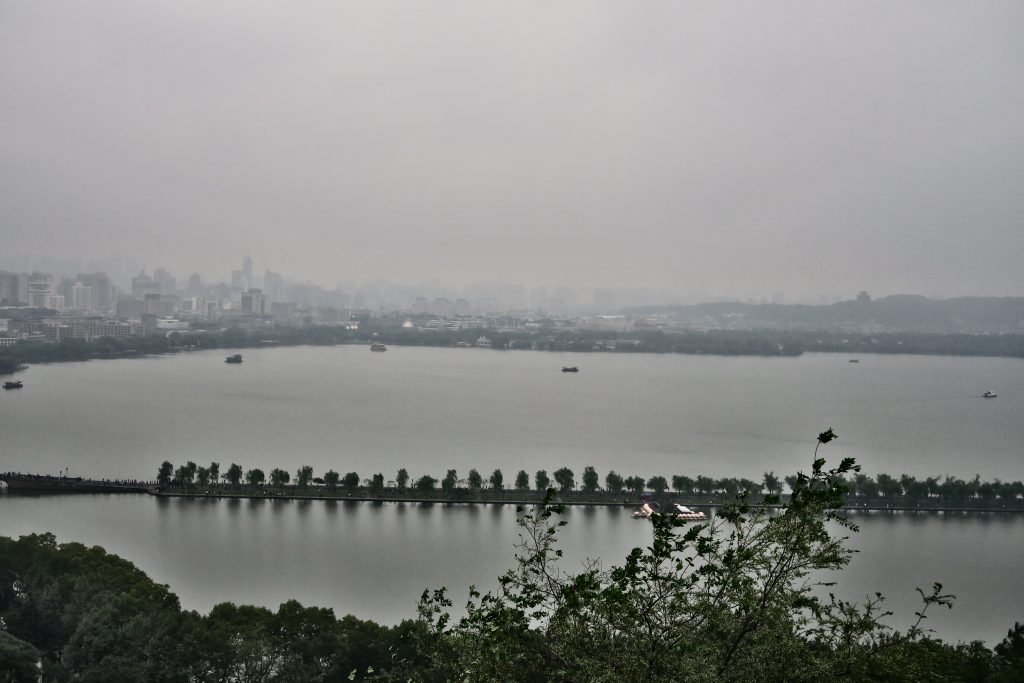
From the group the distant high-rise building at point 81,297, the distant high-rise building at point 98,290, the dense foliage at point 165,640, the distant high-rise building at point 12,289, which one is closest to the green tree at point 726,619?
the dense foliage at point 165,640

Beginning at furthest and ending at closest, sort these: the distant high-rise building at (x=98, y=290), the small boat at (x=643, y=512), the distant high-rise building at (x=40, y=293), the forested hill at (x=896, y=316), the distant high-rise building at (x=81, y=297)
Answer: the forested hill at (x=896, y=316)
the distant high-rise building at (x=98, y=290)
the distant high-rise building at (x=81, y=297)
the distant high-rise building at (x=40, y=293)
the small boat at (x=643, y=512)

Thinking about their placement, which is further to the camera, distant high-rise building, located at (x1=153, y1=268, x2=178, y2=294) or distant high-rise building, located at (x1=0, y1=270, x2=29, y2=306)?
distant high-rise building, located at (x1=153, y1=268, x2=178, y2=294)

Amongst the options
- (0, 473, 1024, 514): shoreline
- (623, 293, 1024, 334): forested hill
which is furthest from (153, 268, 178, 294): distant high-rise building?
(0, 473, 1024, 514): shoreline

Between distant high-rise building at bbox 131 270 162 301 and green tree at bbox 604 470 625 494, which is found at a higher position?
distant high-rise building at bbox 131 270 162 301

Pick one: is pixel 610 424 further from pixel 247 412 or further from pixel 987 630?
pixel 987 630

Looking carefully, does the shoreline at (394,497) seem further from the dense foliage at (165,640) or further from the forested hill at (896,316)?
the forested hill at (896,316)

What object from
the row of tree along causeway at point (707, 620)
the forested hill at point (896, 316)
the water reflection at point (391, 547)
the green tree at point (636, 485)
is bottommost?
the water reflection at point (391, 547)

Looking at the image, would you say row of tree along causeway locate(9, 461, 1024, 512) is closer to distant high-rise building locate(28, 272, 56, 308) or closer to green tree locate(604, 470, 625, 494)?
green tree locate(604, 470, 625, 494)
